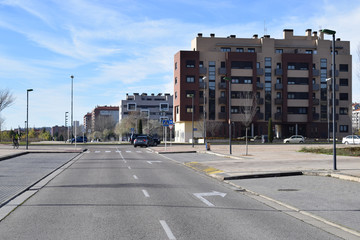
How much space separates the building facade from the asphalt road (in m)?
68.1

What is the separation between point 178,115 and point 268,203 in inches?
2884

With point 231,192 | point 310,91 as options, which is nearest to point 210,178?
point 231,192

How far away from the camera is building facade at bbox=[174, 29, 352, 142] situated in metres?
81.5

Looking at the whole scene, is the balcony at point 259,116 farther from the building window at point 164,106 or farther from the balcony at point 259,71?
the building window at point 164,106

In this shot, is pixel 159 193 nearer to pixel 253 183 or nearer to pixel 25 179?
pixel 253 183

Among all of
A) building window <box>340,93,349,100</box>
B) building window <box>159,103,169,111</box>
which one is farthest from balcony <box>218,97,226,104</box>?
building window <box>159,103,169,111</box>

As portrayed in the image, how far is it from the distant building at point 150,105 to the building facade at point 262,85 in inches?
2911

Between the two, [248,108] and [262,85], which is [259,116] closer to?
[248,108]

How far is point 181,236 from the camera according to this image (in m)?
7.11

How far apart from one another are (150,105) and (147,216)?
15419 cm

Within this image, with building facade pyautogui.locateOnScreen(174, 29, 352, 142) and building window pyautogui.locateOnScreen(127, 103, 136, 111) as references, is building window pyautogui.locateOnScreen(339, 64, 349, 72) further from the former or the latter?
building window pyautogui.locateOnScreen(127, 103, 136, 111)

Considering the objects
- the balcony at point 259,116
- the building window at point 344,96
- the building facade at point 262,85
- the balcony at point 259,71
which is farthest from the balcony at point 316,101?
the balcony at point 259,71

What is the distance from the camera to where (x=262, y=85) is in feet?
273

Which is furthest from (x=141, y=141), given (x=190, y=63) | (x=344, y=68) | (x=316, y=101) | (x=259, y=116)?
(x=344, y=68)
